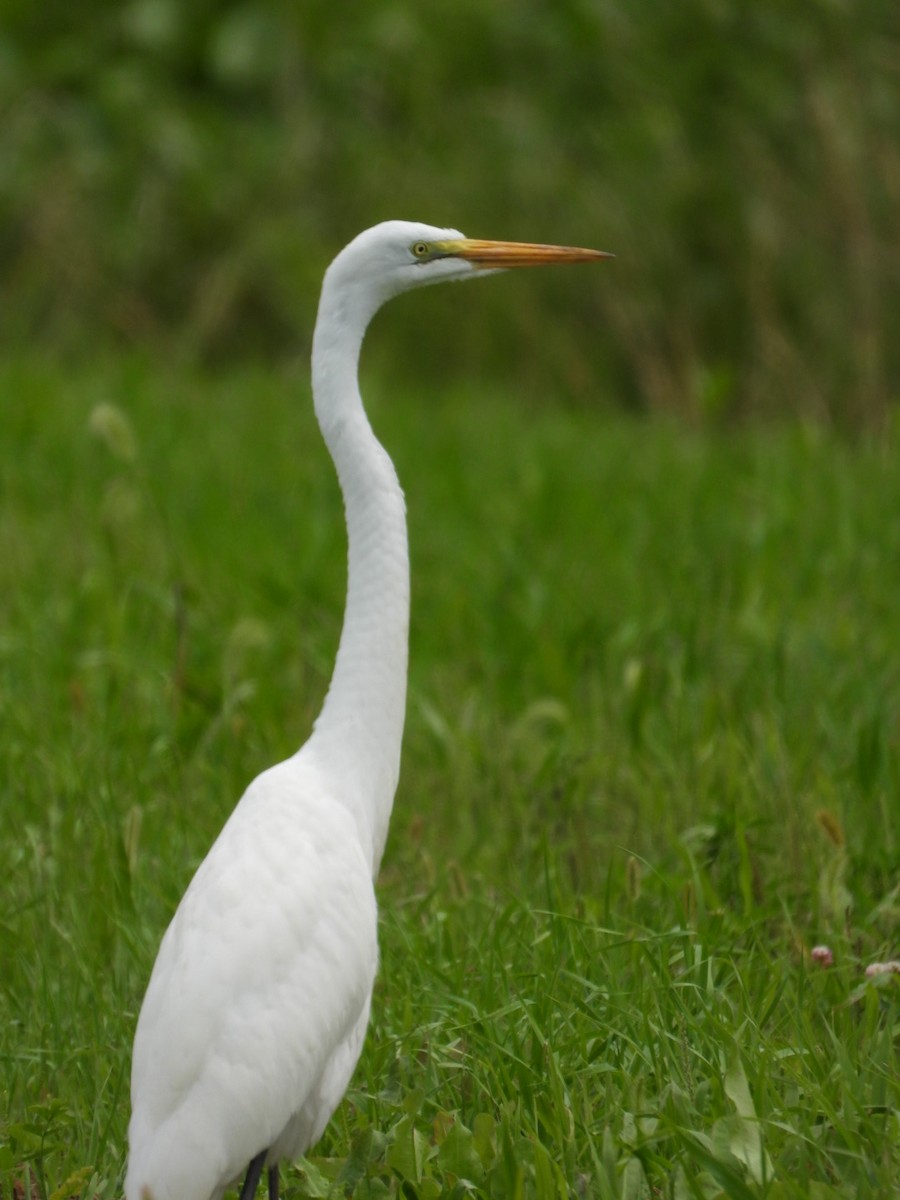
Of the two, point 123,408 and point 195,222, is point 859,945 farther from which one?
point 195,222

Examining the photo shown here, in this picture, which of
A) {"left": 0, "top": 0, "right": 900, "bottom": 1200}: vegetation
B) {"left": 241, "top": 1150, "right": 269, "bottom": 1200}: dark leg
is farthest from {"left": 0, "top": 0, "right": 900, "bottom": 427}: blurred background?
{"left": 241, "top": 1150, "right": 269, "bottom": 1200}: dark leg

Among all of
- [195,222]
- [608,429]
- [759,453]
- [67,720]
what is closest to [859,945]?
[67,720]

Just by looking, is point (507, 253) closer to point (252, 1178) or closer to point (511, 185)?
point (252, 1178)

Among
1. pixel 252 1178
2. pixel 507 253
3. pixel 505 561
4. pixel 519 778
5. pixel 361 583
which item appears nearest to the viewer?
pixel 252 1178

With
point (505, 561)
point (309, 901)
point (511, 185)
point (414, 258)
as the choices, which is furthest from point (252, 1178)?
point (511, 185)

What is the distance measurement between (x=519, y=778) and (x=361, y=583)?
1.45 meters

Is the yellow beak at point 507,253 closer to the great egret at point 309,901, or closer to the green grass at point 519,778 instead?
the great egret at point 309,901

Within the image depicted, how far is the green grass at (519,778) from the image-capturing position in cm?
256

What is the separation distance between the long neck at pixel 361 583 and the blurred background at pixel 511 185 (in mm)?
5844

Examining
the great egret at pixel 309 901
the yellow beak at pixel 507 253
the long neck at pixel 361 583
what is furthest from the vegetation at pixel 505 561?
the yellow beak at pixel 507 253

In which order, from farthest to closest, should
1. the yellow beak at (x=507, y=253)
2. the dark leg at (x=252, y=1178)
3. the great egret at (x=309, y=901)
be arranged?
the yellow beak at (x=507, y=253), the dark leg at (x=252, y=1178), the great egret at (x=309, y=901)

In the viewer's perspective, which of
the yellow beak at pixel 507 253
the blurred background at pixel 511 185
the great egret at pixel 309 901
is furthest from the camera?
the blurred background at pixel 511 185

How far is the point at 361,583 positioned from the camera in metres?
2.76

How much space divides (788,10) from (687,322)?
1641 mm
